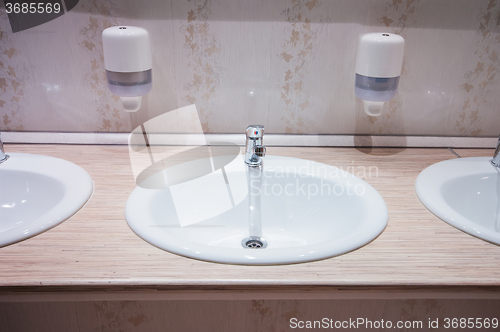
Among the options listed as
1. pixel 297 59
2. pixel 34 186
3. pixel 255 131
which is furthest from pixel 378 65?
pixel 34 186

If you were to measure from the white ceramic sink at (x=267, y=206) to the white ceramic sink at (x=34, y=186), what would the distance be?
0.50 feet

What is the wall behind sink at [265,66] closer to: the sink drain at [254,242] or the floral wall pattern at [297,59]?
the floral wall pattern at [297,59]

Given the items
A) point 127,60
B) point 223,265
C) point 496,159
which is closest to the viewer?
point 223,265

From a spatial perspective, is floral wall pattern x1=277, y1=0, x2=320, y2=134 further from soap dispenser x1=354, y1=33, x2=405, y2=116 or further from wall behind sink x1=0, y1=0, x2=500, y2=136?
soap dispenser x1=354, y1=33, x2=405, y2=116

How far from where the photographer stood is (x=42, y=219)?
30.2 inches

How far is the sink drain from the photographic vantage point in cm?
93

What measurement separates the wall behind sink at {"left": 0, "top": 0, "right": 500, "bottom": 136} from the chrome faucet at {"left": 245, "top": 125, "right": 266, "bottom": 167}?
6.7 inches

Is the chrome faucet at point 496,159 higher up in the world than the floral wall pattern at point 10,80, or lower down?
lower down

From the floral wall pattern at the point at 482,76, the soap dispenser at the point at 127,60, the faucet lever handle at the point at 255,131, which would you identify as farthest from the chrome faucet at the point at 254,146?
the floral wall pattern at the point at 482,76

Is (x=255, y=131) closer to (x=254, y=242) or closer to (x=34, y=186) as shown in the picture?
(x=254, y=242)

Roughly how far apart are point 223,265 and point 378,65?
2.03 ft

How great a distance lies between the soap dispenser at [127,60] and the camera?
36.2 inches

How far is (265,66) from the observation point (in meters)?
1.06

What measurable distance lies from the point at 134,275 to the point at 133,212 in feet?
0.59
